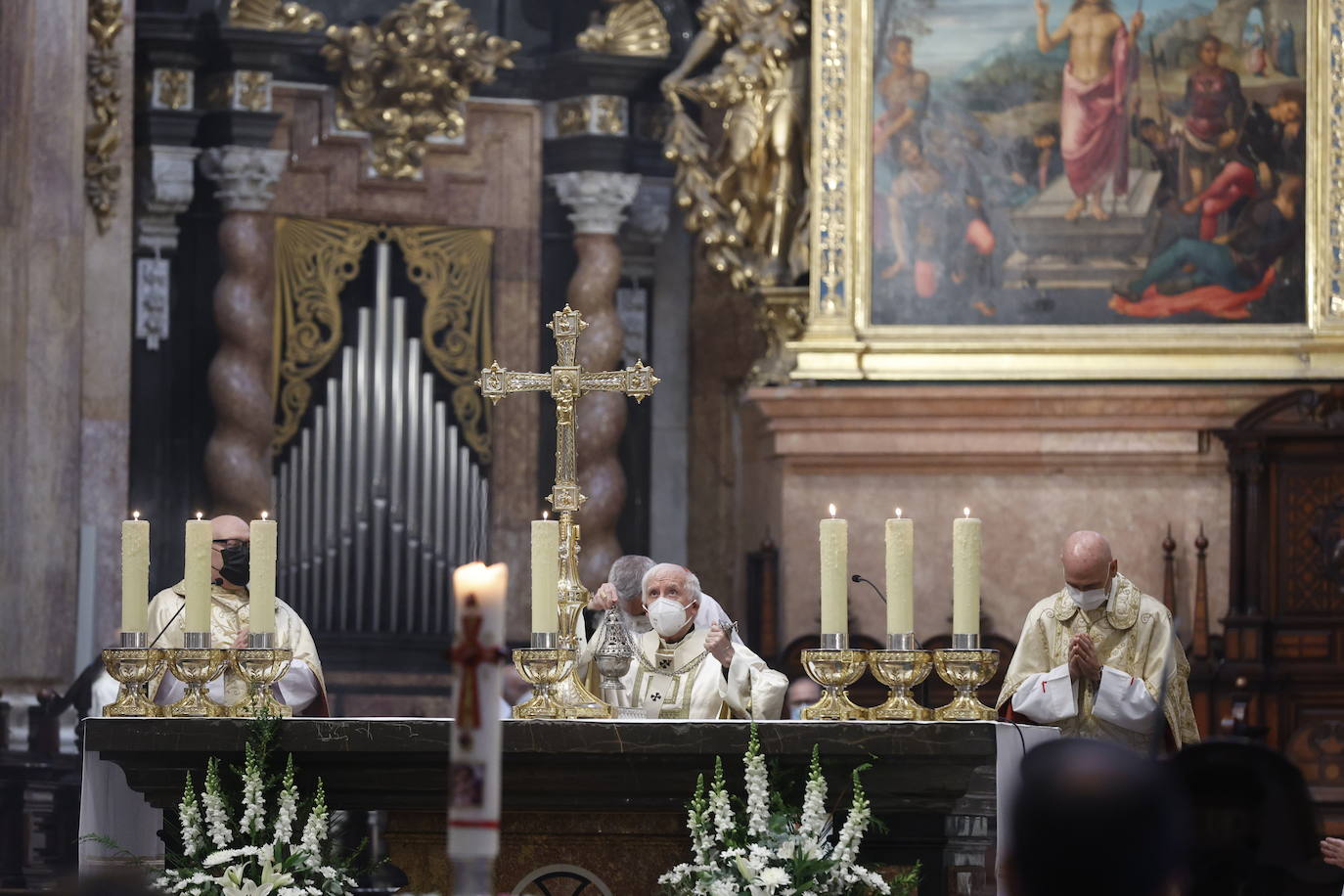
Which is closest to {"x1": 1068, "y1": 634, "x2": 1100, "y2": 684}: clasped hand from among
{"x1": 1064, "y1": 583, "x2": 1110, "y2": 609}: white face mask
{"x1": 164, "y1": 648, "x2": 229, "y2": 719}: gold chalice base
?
{"x1": 1064, "y1": 583, "x2": 1110, "y2": 609}: white face mask

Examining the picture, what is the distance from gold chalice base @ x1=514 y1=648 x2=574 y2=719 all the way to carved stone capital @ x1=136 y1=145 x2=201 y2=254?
8050 mm

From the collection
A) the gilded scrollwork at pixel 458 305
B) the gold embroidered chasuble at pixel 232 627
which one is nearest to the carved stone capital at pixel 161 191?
the gilded scrollwork at pixel 458 305

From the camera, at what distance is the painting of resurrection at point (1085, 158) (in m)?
13.1

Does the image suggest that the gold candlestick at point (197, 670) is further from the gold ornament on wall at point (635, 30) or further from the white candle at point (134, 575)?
the gold ornament on wall at point (635, 30)

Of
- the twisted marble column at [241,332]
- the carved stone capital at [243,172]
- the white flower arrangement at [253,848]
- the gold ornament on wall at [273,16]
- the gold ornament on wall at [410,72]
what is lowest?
the white flower arrangement at [253,848]

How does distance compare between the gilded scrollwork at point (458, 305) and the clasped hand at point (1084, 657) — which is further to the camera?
the gilded scrollwork at point (458, 305)

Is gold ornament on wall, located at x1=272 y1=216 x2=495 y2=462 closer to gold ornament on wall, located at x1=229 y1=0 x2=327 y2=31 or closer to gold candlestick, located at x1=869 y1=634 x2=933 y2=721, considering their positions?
gold ornament on wall, located at x1=229 y1=0 x2=327 y2=31

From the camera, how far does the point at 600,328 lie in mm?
14344

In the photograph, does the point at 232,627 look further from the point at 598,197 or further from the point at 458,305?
the point at 598,197

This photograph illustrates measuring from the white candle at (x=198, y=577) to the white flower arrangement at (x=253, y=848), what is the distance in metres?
0.46

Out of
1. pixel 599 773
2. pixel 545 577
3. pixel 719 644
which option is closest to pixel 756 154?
pixel 719 644

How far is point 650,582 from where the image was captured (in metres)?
7.16

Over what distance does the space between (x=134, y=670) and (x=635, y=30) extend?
8728mm

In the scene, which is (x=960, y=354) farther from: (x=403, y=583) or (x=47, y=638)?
(x=47, y=638)
